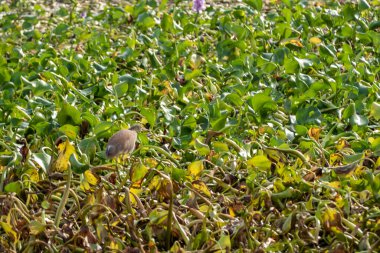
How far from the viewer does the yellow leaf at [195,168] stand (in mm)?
2174

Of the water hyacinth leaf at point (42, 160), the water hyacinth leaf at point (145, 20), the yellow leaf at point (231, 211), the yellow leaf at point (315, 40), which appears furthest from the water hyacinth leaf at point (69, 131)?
the water hyacinth leaf at point (145, 20)

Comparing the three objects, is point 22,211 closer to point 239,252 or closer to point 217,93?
point 239,252

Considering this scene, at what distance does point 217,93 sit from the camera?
2879mm

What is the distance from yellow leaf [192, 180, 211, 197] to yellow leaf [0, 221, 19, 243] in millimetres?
426

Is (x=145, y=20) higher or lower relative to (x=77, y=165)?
lower

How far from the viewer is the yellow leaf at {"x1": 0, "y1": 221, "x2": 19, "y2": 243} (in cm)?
190

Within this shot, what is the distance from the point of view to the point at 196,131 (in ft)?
8.11

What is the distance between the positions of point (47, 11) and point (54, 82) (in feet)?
4.48

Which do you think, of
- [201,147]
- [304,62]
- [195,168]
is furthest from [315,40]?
[195,168]

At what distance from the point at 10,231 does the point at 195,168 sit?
48 centimetres

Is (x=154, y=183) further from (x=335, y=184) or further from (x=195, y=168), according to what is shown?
(x=335, y=184)

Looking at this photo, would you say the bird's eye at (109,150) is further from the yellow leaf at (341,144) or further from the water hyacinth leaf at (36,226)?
the yellow leaf at (341,144)

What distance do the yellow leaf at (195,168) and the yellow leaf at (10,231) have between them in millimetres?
455

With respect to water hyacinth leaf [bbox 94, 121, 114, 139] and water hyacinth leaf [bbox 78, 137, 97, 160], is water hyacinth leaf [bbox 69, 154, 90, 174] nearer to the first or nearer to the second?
water hyacinth leaf [bbox 78, 137, 97, 160]
